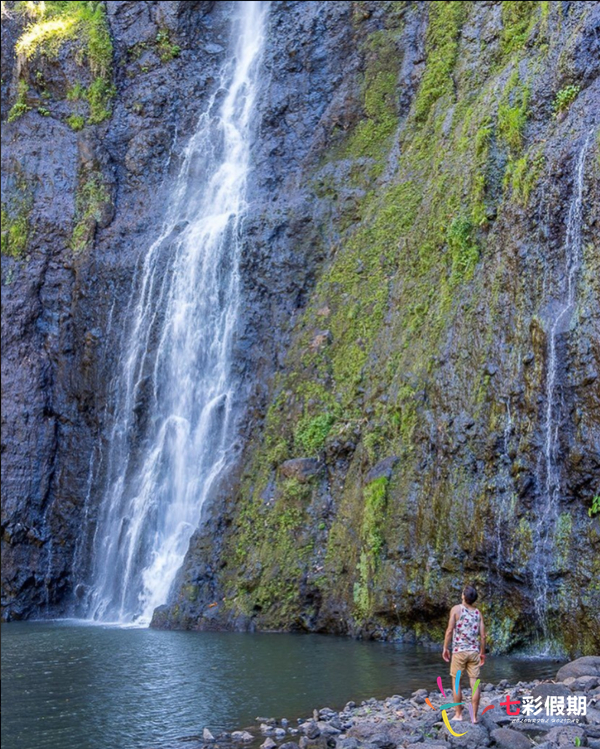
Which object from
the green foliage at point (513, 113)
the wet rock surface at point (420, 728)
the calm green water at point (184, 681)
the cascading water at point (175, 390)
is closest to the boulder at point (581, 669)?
the wet rock surface at point (420, 728)

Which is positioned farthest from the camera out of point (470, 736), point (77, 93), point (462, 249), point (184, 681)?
point (77, 93)

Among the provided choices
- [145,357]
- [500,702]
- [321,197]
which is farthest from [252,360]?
[500,702]

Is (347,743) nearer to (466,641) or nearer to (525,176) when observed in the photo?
(466,641)

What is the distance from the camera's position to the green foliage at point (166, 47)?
26531 mm

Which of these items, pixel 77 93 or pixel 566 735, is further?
pixel 77 93

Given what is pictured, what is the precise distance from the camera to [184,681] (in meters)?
10.9

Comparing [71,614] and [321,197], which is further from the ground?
[321,197]

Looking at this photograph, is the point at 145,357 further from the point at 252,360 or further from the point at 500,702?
the point at 500,702

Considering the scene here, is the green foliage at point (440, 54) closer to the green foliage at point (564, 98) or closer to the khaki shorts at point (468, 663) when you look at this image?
the green foliage at point (564, 98)

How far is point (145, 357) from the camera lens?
2161 cm

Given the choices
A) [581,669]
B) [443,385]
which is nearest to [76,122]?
[443,385]

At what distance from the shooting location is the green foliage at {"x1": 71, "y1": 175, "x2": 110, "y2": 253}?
2428 cm

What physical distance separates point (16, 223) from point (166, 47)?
296 inches

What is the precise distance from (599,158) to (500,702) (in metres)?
8.20
